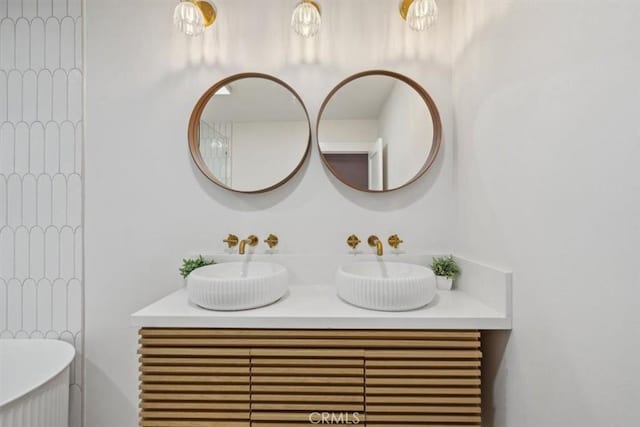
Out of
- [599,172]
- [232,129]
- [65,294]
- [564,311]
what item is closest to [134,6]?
[232,129]

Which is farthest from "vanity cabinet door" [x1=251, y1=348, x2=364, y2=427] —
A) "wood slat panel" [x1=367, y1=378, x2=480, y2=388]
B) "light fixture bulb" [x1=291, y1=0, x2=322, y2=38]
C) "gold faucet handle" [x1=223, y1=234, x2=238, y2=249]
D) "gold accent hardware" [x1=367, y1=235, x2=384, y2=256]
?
"light fixture bulb" [x1=291, y1=0, x2=322, y2=38]

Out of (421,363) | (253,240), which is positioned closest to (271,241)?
(253,240)

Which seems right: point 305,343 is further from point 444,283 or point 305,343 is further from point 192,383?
point 444,283

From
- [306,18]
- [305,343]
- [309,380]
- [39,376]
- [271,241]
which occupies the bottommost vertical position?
[39,376]

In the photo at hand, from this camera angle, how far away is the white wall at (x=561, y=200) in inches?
25.1

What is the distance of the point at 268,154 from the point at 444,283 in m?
1.05

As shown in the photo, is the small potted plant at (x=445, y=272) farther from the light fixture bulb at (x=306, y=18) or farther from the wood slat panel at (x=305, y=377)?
the light fixture bulb at (x=306, y=18)

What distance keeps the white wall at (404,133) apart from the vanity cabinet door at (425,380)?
2.43 feet

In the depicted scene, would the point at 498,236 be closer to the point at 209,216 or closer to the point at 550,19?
the point at 550,19

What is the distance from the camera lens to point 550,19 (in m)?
Result: 0.86

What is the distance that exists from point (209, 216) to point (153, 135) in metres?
0.51

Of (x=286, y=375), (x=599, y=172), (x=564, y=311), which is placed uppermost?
(x=599, y=172)

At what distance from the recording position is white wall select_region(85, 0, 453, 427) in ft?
4.99

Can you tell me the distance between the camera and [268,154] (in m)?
1.53
